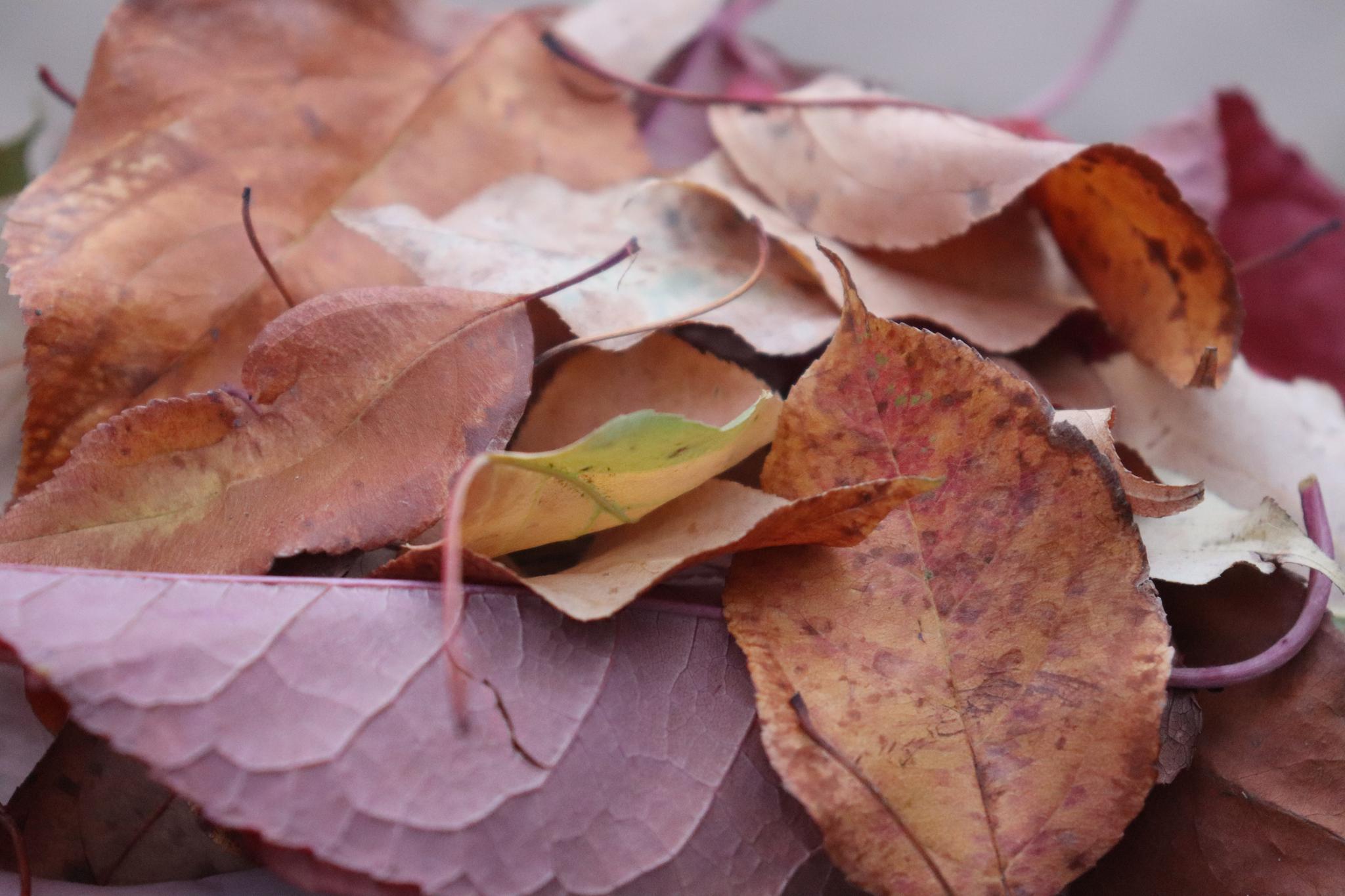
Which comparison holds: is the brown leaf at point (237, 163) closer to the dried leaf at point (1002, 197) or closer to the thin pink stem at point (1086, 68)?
the dried leaf at point (1002, 197)

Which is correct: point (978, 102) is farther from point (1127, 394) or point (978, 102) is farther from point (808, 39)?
point (1127, 394)

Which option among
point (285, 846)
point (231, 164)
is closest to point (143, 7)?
point (231, 164)

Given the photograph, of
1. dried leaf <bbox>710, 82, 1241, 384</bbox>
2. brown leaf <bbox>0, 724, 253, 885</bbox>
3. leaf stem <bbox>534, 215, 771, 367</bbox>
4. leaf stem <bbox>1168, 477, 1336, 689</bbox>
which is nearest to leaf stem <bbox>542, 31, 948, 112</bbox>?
dried leaf <bbox>710, 82, 1241, 384</bbox>

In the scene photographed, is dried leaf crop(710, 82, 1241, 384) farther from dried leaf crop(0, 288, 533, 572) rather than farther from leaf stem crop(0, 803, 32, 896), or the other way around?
leaf stem crop(0, 803, 32, 896)

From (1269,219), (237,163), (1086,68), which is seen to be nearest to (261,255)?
(237,163)

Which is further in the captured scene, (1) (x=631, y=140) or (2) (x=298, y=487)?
(1) (x=631, y=140)

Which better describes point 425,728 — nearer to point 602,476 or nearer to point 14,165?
point 602,476
